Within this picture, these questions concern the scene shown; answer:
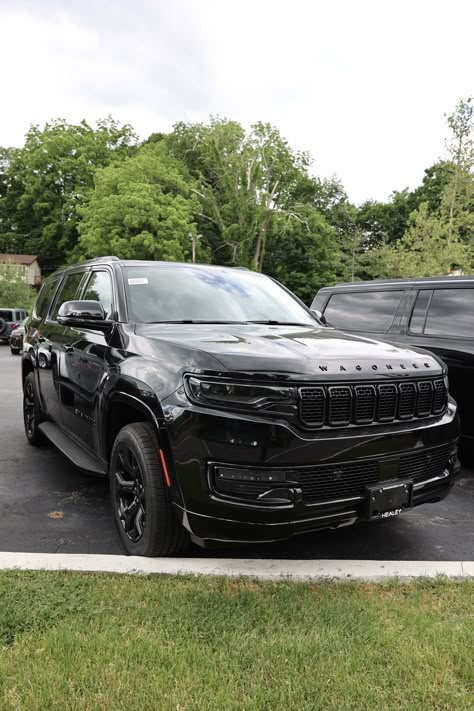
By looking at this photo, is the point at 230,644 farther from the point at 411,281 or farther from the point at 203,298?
the point at 411,281

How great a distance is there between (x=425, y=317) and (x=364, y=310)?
84cm

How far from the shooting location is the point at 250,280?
15.6ft

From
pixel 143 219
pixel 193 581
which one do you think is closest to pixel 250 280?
pixel 193 581

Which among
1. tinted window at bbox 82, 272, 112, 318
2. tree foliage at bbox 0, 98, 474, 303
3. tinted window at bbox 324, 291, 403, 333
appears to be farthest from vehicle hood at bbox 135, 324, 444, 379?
tree foliage at bbox 0, 98, 474, 303

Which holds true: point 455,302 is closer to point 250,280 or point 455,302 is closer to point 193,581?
point 250,280

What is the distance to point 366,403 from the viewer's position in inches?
115

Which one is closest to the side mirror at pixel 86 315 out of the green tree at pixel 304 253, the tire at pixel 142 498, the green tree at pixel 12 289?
the tire at pixel 142 498

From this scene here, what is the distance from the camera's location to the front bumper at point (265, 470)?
2.69 metres

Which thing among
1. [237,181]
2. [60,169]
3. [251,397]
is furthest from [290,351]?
[60,169]

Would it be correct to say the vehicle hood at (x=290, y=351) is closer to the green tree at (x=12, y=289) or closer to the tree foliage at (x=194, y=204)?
the tree foliage at (x=194, y=204)

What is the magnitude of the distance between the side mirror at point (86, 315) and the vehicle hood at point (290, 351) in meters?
0.34

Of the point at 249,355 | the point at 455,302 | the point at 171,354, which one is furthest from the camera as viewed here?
the point at 455,302

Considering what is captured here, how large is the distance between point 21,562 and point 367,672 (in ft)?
6.35

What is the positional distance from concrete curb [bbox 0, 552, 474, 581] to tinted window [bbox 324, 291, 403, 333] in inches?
127
